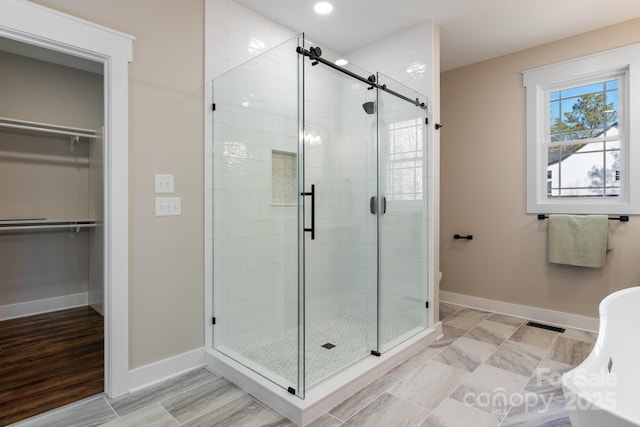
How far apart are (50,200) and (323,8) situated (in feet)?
11.4

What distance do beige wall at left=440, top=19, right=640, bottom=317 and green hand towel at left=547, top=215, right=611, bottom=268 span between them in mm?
131

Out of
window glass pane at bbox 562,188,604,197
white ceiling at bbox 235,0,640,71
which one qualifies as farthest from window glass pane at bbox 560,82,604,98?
window glass pane at bbox 562,188,604,197

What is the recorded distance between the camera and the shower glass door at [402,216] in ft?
8.49

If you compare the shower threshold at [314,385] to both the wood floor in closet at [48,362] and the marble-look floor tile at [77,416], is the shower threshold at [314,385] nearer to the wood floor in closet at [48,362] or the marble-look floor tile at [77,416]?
the marble-look floor tile at [77,416]

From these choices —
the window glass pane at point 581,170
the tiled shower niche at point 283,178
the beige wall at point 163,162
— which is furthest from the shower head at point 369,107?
the window glass pane at point 581,170

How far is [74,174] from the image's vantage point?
12.5 ft

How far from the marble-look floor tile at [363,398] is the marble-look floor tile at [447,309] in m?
1.58

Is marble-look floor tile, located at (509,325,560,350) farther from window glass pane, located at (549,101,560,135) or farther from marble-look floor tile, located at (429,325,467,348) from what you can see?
window glass pane, located at (549,101,560,135)

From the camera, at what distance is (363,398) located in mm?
1994

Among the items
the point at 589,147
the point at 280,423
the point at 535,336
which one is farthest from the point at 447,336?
the point at 589,147

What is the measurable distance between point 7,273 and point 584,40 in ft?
20.1

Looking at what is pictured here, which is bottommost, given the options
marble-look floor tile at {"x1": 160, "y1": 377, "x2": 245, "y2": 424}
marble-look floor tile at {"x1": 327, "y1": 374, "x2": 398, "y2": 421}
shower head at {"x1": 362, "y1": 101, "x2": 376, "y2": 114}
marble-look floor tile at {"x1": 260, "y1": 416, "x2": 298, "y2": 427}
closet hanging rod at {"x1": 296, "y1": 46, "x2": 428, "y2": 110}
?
marble-look floor tile at {"x1": 160, "y1": 377, "x2": 245, "y2": 424}

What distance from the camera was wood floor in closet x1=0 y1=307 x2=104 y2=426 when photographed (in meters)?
1.96

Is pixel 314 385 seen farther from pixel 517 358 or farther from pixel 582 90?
pixel 582 90
